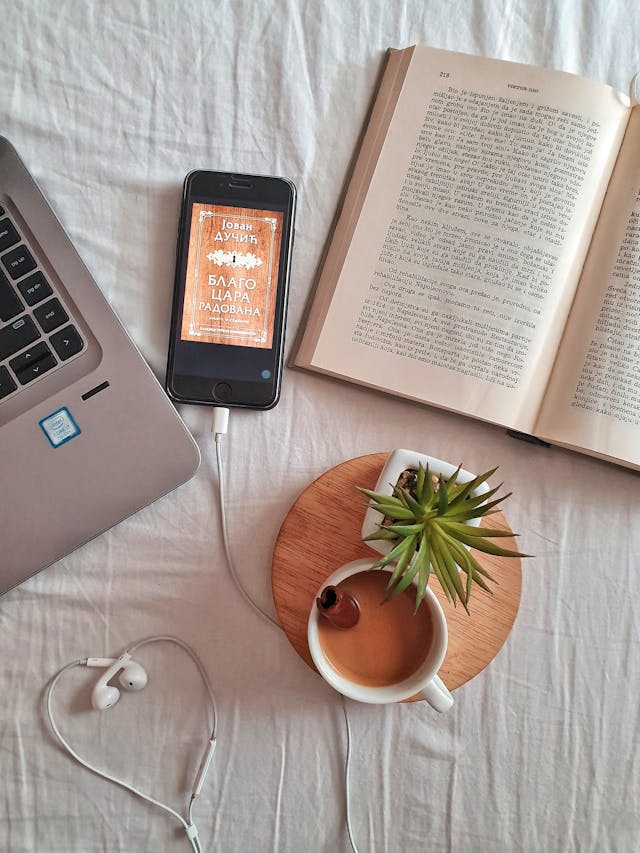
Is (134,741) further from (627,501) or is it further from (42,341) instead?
(627,501)

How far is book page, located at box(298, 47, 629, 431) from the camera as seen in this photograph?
0.60 m

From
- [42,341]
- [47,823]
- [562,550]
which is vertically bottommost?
[47,823]

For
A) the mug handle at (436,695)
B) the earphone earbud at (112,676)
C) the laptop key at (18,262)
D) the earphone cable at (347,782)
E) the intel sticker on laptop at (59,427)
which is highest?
the laptop key at (18,262)

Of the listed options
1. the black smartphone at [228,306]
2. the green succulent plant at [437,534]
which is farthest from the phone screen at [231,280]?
the green succulent plant at [437,534]

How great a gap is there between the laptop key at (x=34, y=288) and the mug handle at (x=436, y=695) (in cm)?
44

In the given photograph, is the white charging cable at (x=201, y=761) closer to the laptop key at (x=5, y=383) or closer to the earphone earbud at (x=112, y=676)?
the earphone earbud at (x=112, y=676)

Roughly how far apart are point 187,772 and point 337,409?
34cm

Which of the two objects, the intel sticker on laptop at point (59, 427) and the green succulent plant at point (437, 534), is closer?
the green succulent plant at point (437, 534)

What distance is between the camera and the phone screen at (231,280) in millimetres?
612

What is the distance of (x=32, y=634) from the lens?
1.98ft

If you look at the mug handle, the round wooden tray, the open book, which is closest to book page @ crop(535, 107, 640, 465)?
the open book

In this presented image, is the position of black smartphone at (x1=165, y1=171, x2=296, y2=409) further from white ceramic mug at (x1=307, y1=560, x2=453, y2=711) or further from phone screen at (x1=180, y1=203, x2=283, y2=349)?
white ceramic mug at (x1=307, y1=560, x2=453, y2=711)

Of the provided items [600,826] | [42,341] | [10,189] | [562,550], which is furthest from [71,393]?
[600,826]

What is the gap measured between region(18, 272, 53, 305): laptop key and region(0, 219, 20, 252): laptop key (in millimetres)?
33
